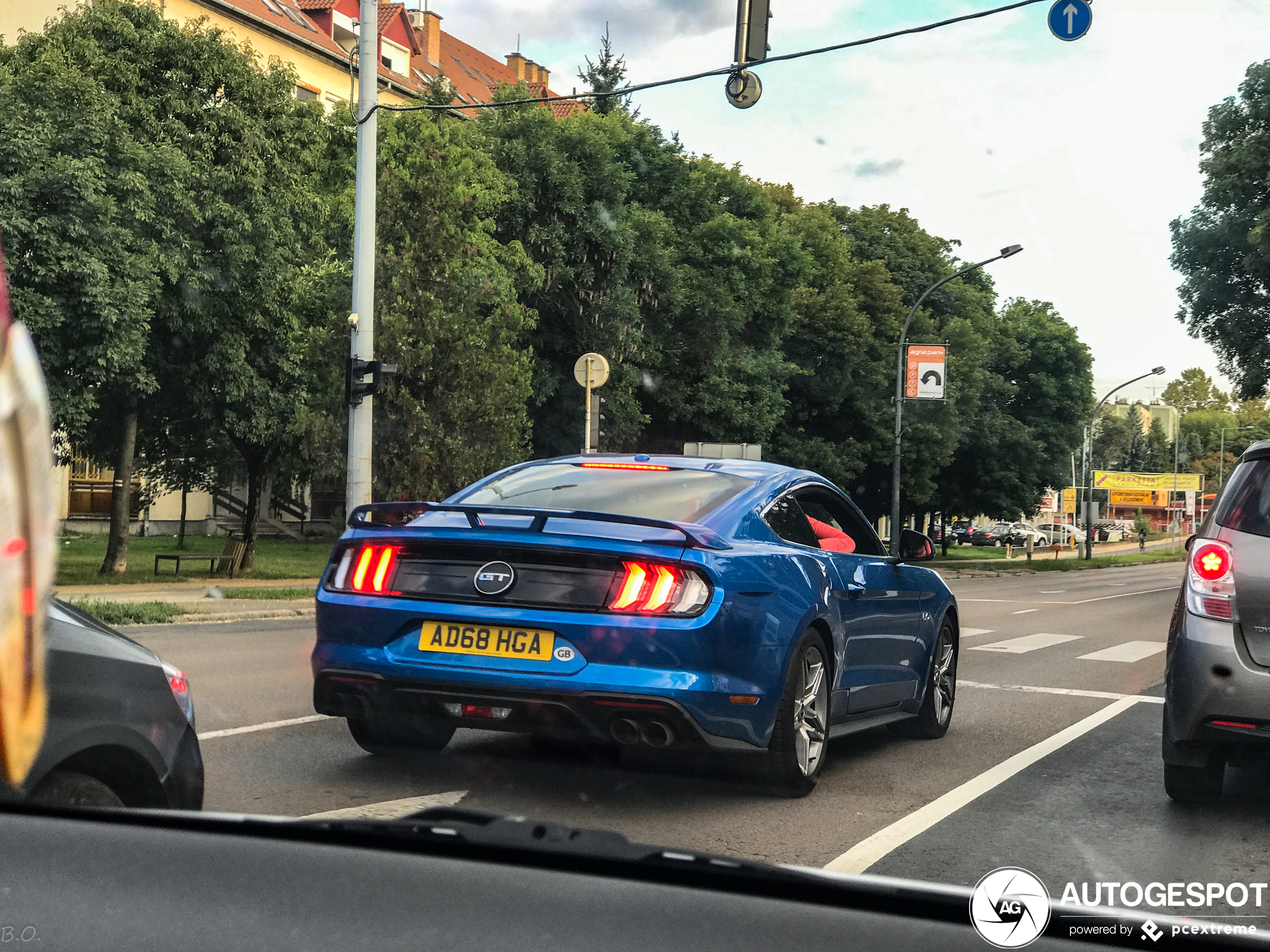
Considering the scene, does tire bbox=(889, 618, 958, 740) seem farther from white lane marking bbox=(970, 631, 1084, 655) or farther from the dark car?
white lane marking bbox=(970, 631, 1084, 655)

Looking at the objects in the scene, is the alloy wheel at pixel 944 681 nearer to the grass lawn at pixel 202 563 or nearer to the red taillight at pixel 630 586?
the red taillight at pixel 630 586

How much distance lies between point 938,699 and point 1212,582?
8.14 feet

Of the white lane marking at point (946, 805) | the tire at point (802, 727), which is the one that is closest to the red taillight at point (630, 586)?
the tire at point (802, 727)

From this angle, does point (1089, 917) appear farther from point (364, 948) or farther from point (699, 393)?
point (699, 393)

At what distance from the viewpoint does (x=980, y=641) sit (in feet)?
51.2

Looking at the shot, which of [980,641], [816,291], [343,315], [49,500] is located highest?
[816,291]

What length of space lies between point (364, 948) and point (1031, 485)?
57.7 m

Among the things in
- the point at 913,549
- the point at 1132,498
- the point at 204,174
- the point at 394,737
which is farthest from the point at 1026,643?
the point at 1132,498

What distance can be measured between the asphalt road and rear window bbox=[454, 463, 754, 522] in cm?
101

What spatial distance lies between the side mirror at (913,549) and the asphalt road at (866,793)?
0.98 metres

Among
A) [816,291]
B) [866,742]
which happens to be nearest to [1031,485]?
[816,291]

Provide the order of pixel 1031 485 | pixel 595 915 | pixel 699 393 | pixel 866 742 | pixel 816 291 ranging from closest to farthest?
pixel 595 915 < pixel 866 742 < pixel 699 393 < pixel 816 291 < pixel 1031 485

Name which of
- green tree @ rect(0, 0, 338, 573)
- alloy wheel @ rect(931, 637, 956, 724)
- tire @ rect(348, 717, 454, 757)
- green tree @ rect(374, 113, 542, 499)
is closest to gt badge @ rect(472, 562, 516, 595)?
tire @ rect(348, 717, 454, 757)

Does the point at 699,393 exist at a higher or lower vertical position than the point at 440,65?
lower
